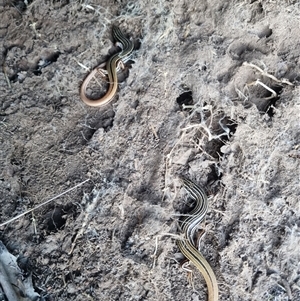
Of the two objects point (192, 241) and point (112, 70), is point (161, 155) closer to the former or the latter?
point (192, 241)

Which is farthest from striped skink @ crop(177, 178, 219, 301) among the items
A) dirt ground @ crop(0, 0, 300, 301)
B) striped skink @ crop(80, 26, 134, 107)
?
striped skink @ crop(80, 26, 134, 107)

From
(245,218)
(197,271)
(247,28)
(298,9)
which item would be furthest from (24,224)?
(298,9)

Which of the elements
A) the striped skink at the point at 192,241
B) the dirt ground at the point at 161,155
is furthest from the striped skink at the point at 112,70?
the striped skink at the point at 192,241

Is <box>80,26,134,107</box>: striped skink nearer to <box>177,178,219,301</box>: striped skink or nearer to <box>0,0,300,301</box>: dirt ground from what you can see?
<box>0,0,300,301</box>: dirt ground

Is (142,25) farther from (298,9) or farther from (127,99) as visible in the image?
(298,9)

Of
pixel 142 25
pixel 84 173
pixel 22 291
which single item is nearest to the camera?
pixel 22 291

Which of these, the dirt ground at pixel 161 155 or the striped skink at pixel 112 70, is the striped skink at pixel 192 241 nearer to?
the dirt ground at pixel 161 155
